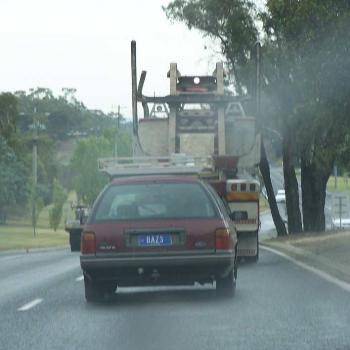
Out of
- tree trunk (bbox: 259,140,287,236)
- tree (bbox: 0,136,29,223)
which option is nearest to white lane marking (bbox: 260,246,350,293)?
tree trunk (bbox: 259,140,287,236)

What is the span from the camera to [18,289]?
62.7ft

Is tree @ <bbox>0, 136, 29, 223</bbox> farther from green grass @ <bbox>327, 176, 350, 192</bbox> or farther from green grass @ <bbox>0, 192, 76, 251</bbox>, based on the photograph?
green grass @ <bbox>327, 176, 350, 192</bbox>

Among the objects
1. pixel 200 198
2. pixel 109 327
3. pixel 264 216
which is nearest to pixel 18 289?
pixel 200 198

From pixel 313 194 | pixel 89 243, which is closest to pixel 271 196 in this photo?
pixel 313 194

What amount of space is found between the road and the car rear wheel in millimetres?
141

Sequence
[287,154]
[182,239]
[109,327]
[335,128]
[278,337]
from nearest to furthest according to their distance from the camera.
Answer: [278,337] → [109,327] → [182,239] → [335,128] → [287,154]

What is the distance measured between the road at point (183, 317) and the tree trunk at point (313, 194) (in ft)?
77.0

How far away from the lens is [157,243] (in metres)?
14.8

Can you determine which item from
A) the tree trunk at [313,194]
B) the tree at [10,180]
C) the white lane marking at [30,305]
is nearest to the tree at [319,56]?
the white lane marking at [30,305]

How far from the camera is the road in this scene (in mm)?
11305

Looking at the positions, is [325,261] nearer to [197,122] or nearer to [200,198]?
[197,122]

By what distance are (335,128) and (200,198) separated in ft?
35.6

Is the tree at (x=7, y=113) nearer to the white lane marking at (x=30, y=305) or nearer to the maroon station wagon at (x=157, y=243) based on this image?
the white lane marking at (x=30, y=305)

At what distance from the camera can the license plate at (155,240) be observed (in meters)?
14.8
